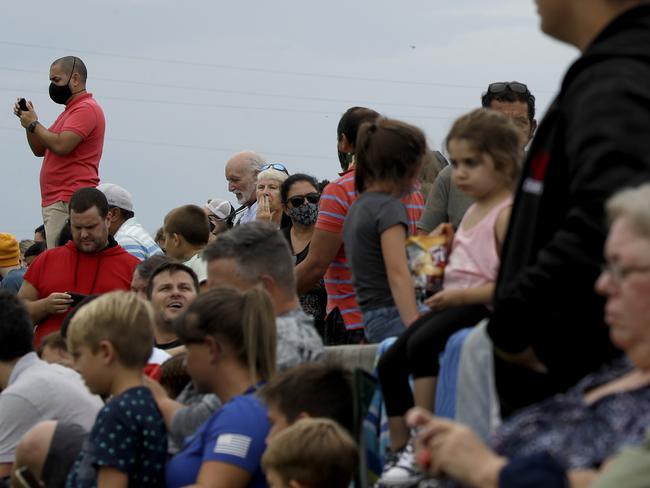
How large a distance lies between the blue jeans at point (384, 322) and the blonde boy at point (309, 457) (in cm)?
174

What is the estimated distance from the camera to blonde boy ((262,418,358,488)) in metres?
4.20

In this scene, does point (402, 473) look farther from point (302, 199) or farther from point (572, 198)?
point (302, 199)

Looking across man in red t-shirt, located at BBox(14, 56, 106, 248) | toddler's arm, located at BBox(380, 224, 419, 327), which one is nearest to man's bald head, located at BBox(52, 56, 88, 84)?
man in red t-shirt, located at BBox(14, 56, 106, 248)

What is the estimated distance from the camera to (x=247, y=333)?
4941 millimetres

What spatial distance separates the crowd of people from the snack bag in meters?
0.06

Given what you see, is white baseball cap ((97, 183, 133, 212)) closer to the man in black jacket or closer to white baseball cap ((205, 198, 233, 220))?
white baseball cap ((205, 198, 233, 220))

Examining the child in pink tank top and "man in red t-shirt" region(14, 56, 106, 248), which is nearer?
the child in pink tank top

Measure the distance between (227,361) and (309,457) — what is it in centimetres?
91

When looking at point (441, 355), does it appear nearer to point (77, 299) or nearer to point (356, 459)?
point (356, 459)

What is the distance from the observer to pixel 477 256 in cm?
492

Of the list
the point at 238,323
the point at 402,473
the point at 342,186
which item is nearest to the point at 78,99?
the point at 342,186

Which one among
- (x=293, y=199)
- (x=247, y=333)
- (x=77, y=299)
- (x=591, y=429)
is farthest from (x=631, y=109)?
(x=77, y=299)

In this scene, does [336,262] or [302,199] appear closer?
[336,262]

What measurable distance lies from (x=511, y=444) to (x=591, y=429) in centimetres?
21
